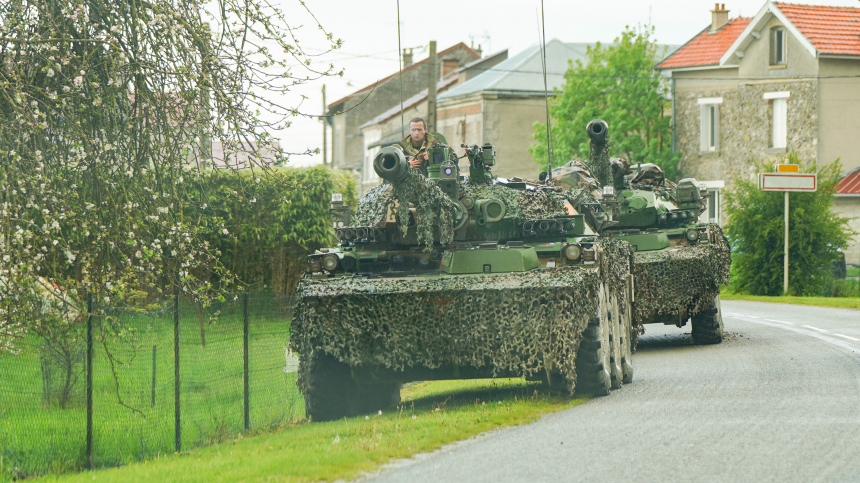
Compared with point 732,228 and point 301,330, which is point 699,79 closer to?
point 732,228

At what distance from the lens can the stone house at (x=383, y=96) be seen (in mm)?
72500

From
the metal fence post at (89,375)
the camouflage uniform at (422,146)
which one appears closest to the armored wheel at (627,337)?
the camouflage uniform at (422,146)

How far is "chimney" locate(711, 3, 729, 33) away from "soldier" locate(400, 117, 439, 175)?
1365 inches

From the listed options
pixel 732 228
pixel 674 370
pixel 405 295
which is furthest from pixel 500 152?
pixel 405 295

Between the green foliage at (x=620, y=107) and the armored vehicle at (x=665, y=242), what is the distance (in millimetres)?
26931

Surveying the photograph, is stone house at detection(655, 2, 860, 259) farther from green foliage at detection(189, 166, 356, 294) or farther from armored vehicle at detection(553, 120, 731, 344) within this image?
armored vehicle at detection(553, 120, 731, 344)

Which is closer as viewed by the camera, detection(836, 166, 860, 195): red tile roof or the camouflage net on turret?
the camouflage net on turret

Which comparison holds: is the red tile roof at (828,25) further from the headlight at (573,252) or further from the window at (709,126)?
the headlight at (573,252)

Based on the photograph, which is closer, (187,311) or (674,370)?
(187,311)

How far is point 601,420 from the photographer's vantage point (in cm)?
945

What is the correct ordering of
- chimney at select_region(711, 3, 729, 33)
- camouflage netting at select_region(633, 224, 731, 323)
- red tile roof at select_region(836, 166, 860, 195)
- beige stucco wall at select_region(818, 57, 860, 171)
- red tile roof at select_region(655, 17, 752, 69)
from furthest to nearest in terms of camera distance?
1. chimney at select_region(711, 3, 729, 33)
2. red tile roof at select_region(655, 17, 752, 69)
3. beige stucco wall at select_region(818, 57, 860, 171)
4. red tile roof at select_region(836, 166, 860, 195)
5. camouflage netting at select_region(633, 224, 731, 323)

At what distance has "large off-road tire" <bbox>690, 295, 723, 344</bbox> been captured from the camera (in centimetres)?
1681

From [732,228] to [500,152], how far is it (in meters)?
23.0

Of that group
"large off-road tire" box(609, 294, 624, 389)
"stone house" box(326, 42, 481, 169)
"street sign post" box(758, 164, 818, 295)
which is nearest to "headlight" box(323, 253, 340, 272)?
"large off-road tire" box(609, 294, 624, 389)
